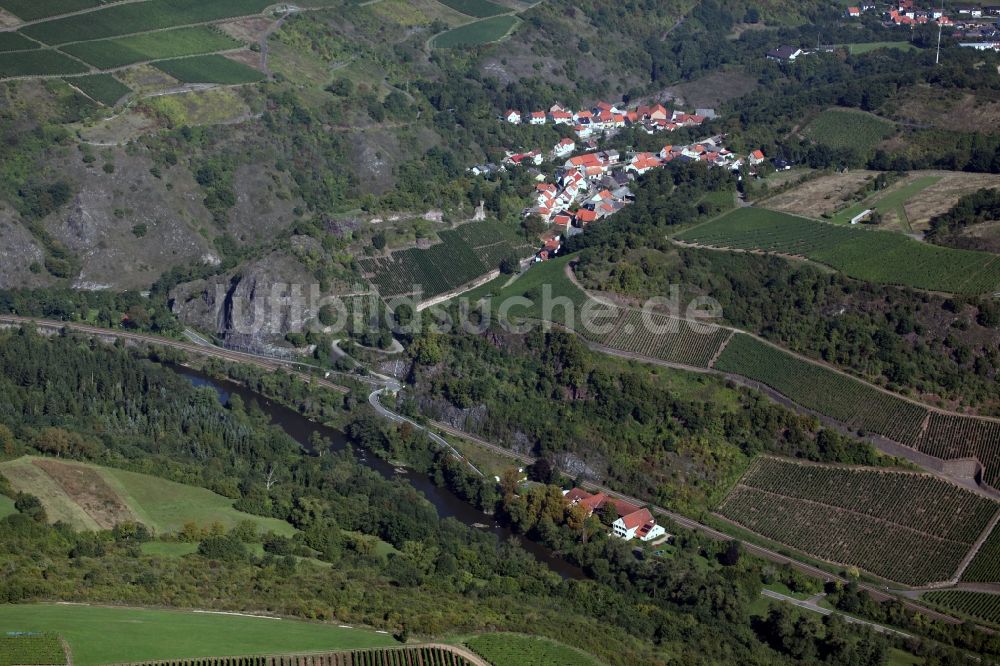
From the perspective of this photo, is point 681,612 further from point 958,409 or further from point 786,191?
point 786,191

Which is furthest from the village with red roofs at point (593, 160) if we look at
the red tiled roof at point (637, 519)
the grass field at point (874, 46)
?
the red tiled roof at point (637, 519)

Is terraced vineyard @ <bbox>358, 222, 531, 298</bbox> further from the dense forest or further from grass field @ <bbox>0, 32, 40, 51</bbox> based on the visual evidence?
Answer: grass field @ <bbox>0, 32, 40, 51</bbox>

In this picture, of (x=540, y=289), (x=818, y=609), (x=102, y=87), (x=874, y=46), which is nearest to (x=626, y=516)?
(x=818, y=609)

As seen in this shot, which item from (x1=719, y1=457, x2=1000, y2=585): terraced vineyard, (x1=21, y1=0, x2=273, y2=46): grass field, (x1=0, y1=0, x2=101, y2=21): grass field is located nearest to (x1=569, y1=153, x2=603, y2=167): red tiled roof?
(x1=21, y1=0, x2=273, y2=46): grass field

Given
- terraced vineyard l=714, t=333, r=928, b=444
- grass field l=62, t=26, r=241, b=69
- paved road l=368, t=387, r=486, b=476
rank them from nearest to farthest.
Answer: terraced vineyard l=714, t=333, r=928, b=444
paved road l=368, t=387, r=486, b=476
grass field l=62, t=26, r=241, b=69

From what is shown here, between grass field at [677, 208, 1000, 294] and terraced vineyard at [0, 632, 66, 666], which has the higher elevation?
terraced vineyard at [0, 632, 66, 666]

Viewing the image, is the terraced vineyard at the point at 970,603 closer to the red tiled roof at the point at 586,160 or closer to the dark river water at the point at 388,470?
the dark river water at the point at 388,470

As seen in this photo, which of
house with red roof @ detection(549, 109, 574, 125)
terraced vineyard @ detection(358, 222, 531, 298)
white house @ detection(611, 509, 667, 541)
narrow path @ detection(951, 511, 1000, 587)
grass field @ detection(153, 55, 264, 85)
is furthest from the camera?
house with red roof @ detection(549, 109, 574, 125)
